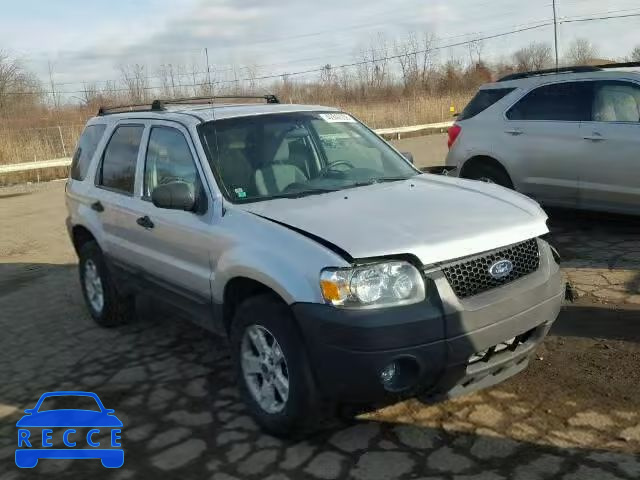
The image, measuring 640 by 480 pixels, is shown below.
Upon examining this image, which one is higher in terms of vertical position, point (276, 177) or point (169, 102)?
point (169, 102)

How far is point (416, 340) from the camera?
9.92ft

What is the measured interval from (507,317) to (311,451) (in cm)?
123

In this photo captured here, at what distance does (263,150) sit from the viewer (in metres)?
4.35

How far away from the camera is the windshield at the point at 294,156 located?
4117mm

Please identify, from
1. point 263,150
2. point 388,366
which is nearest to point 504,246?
point 388,366

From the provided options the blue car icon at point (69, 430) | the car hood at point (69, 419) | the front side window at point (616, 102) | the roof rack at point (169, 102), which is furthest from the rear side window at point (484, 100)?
the car hood at point (69, 419)

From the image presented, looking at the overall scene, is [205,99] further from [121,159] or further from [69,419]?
[69,419]

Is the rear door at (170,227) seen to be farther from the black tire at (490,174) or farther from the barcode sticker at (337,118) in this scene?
the black tire at (490,174)

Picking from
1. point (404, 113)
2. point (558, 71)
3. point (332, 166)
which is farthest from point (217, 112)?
point (404, 113)

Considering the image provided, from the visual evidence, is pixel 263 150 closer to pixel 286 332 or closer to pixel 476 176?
pixel 286 332

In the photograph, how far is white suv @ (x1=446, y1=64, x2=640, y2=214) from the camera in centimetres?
681

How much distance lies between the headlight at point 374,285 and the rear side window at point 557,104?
4994 mm

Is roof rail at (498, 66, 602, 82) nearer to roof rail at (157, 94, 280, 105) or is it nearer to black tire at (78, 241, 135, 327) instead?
roof rail at (157, 94, 280, 105)

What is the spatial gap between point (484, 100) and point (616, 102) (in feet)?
5.87
